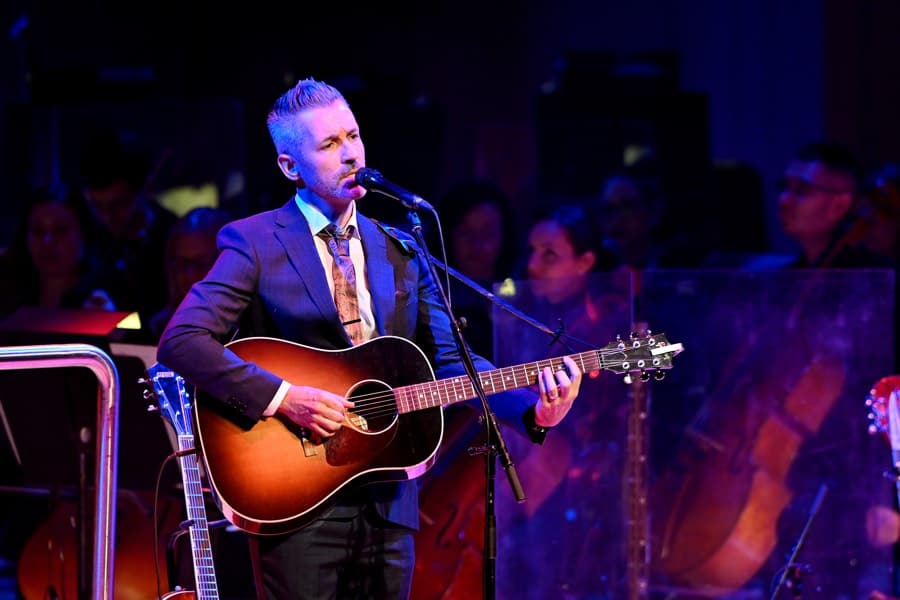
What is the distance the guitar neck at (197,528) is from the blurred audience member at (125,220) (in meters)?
2.17

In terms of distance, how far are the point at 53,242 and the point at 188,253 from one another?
3.43 feet

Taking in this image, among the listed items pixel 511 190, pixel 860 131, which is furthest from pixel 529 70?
pixel 860 131

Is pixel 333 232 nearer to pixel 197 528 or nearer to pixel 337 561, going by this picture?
pixel 337 561

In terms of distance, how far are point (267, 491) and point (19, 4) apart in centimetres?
645

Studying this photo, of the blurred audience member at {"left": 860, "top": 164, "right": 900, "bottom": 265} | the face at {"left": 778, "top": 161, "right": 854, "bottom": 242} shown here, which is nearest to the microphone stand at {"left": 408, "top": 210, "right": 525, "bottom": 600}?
the face at {"left": 778, "top": 161, "right": 854, "bottom": 242}

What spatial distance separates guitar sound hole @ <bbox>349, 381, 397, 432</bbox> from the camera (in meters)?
3.44

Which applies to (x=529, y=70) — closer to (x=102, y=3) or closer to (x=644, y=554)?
(x=102, y=3)

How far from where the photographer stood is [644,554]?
494 cm

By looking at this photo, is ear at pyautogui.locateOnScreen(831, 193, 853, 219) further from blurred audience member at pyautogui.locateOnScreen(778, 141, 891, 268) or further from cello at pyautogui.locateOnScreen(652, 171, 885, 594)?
cello at pyautogui.locateOnScreen(652, 171, 885, 594)

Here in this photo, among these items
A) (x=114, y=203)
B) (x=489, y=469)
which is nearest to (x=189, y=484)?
(x=489, y=469)

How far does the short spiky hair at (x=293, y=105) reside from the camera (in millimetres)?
3510

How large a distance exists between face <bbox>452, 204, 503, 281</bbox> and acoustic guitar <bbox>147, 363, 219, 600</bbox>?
2.50 meters

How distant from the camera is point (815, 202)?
6117 mm

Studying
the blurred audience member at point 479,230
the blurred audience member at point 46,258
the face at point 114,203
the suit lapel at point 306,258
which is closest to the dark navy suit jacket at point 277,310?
the suit lapel at point 306,258
